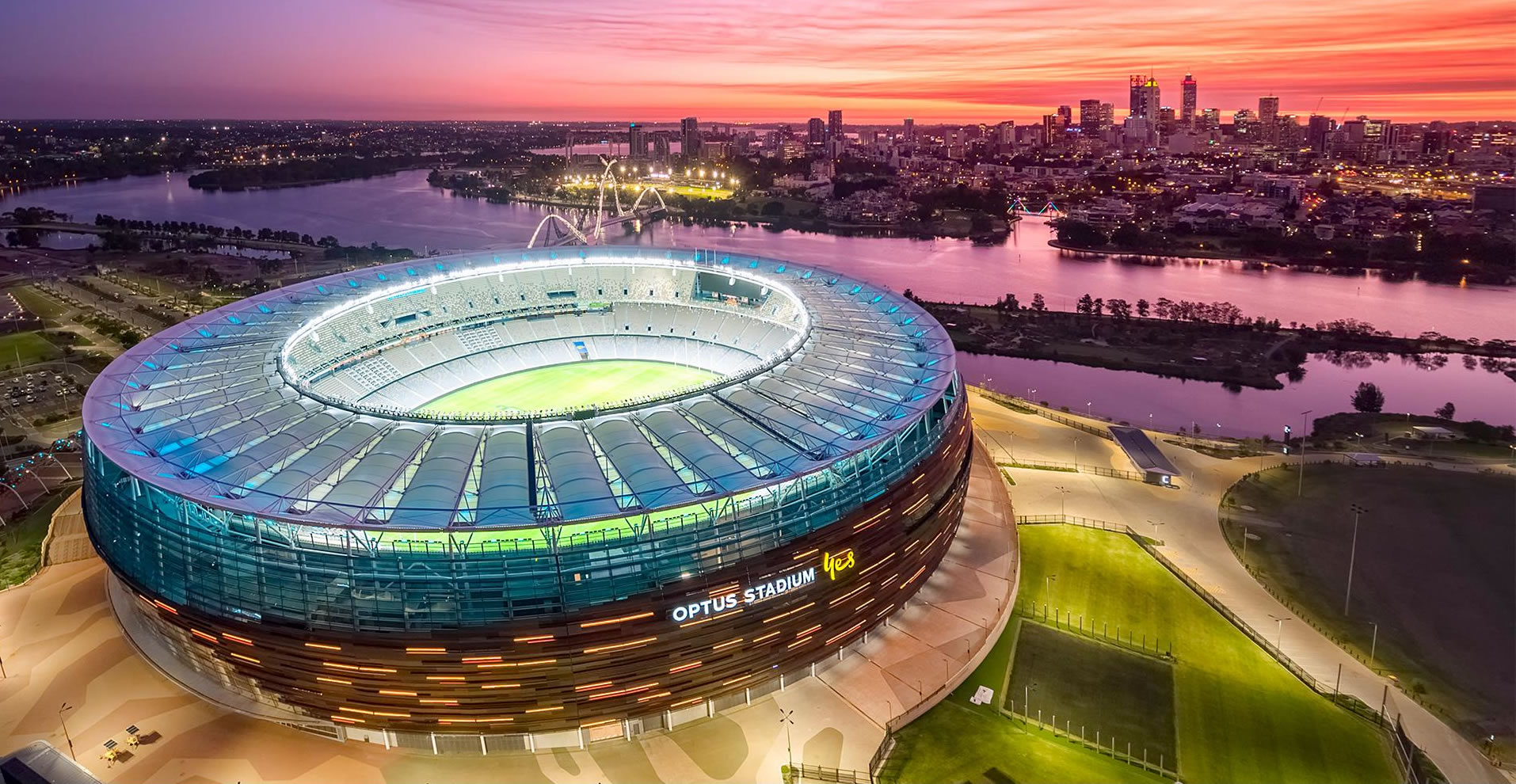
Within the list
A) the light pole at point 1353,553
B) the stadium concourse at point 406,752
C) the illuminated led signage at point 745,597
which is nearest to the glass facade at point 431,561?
the illuminated led signage at point 745,597

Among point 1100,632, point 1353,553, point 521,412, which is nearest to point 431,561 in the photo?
point 521,412

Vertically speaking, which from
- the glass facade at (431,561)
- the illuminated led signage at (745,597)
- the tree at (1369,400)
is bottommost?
the tree at (1369,400)

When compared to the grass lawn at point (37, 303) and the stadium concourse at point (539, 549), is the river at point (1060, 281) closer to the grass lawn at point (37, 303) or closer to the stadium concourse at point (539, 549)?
the stadium concourse at point (539, 549)

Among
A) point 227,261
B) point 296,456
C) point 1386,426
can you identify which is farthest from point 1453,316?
point 227,261

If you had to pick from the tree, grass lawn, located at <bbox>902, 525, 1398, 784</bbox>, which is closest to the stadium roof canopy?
grass lawn, located at <bbox>902, 525, 1398, 784</bbox>

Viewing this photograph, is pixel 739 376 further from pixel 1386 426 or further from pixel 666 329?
pixel 1386 426

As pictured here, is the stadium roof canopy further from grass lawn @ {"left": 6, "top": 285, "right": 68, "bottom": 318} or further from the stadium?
grass lawn @ {"left": 6, "top": 285, "right": 68, "bottom": 318}
